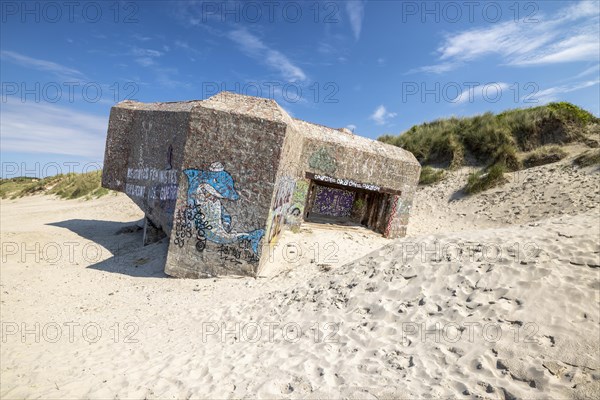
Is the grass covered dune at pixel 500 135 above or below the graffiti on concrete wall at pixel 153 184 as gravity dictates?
above

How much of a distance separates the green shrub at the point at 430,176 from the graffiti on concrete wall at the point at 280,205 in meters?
11.6

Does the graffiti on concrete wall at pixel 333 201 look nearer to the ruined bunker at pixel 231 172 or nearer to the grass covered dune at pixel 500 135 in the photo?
the ruined bunker at pixel 231 172

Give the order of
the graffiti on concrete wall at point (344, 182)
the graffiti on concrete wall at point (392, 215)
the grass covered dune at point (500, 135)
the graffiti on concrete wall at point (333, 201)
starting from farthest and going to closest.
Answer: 1. the graffiti on concrete wall at point (333, 201)
2. the grass covered dune at point (500, 135)
3. the graffiti on concrete wall at point (392, 215)
4. the graffiti on concrete wall at point (344, 182)

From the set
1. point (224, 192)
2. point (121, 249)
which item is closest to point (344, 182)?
point (224, 192)

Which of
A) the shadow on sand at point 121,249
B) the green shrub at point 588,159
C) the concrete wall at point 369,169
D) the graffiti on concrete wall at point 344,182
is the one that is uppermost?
the green shrub at point 588,159

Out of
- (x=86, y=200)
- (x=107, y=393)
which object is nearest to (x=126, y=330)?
(x=107, y=393)

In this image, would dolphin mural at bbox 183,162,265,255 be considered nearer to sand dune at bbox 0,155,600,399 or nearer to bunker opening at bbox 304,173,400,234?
sand dune at bbox 0,155,600,399

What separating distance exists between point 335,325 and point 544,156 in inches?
668

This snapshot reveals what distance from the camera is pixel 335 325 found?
16.1 feet

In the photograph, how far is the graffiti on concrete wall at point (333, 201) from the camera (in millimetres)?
18859

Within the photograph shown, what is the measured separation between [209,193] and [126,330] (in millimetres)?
3132

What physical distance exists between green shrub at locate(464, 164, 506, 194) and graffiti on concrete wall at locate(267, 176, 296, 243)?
1078cm

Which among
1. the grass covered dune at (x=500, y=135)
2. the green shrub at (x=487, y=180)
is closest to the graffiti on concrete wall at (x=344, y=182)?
the green shrub at (x=487, y=180)

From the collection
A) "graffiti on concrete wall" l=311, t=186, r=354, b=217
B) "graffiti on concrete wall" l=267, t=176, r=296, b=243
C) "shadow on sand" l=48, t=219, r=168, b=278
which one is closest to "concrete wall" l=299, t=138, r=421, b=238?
"graffiti on concrete wall" l=267, t=176, r=296, b=243
